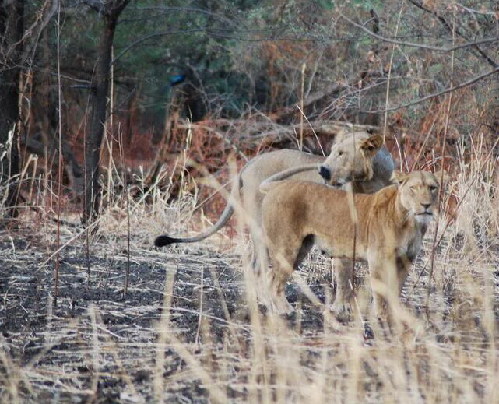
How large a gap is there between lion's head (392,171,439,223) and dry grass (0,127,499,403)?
51cm

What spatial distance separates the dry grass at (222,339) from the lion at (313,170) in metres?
0.50

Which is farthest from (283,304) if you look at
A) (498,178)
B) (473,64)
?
(473,64)

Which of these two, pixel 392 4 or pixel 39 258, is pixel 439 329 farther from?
pixel 392 4

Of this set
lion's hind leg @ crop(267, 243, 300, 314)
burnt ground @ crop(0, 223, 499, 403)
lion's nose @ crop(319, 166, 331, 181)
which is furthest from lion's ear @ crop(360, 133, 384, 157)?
lion's hind leg @ crop(267, 243, 300, 314)

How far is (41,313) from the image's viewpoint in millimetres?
6328

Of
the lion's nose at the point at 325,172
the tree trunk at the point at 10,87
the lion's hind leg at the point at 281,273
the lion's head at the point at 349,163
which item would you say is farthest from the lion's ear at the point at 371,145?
the tree trunk at the point at 10,87

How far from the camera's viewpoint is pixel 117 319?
6227 millimetres

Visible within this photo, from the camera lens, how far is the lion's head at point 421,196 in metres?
5.96

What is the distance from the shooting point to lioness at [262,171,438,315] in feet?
20.0

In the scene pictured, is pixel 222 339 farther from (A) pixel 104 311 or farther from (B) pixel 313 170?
(B) pixel 313 170

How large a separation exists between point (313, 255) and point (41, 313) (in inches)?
110

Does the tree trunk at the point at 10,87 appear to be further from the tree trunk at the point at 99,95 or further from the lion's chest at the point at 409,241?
the lion's chest at the point at 409,241

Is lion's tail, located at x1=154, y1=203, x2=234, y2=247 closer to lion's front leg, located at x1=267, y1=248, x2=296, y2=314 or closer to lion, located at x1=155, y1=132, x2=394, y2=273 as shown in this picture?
lion, located at x1=155, y1=132, x2=394, y2=273

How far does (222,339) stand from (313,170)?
2.43m
